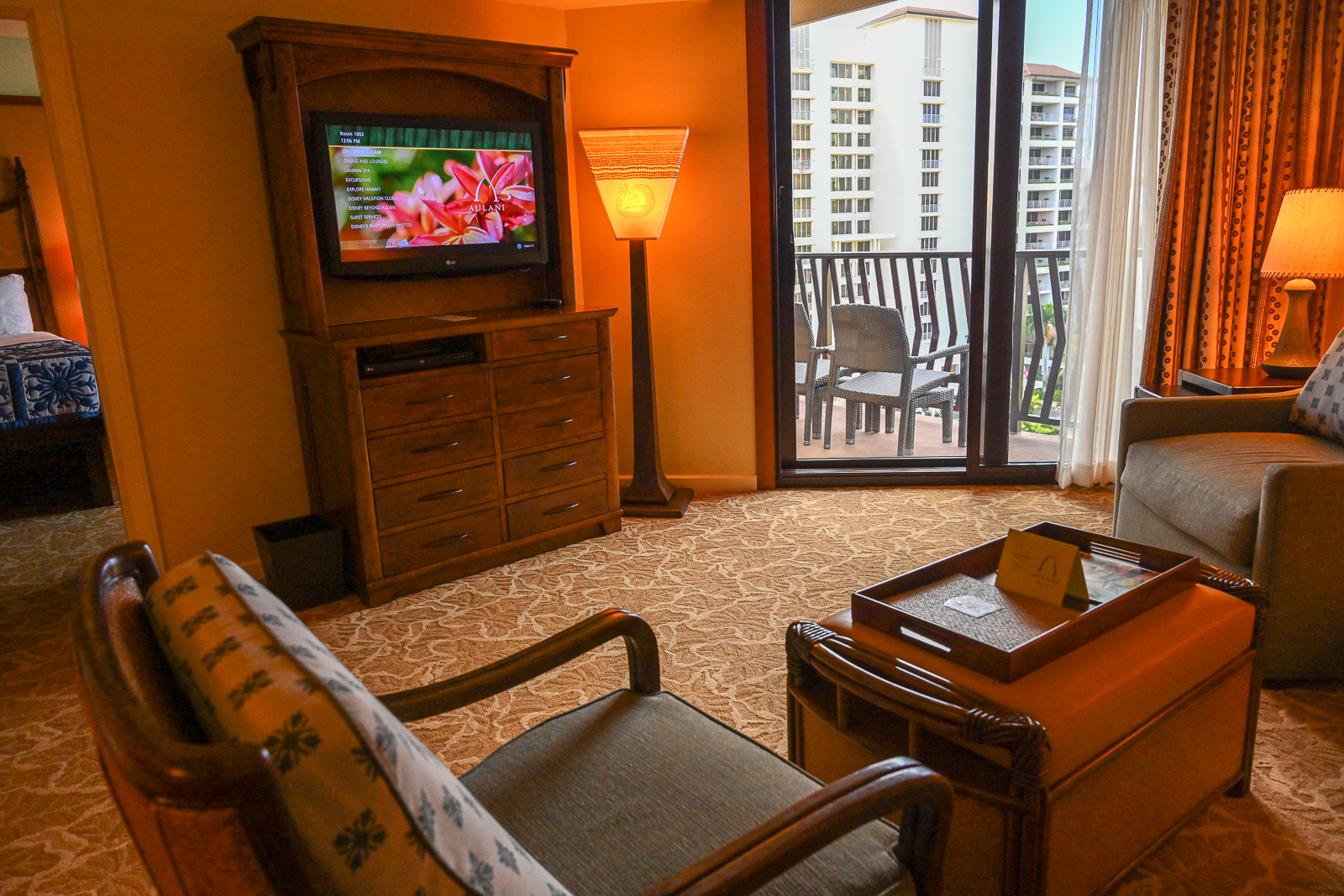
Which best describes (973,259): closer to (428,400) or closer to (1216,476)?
(1216,476)

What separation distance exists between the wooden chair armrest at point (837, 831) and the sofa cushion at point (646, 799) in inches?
1.9


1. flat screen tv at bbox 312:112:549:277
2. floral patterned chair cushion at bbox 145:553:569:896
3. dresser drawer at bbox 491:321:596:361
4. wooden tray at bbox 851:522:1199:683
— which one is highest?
flat screen tv at bbox 312:112:549:277

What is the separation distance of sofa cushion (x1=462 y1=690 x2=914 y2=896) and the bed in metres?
3.58

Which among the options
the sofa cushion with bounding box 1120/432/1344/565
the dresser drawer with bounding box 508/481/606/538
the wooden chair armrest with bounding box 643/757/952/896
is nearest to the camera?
the wooden chair armrest with bounding box 643/757/952/896

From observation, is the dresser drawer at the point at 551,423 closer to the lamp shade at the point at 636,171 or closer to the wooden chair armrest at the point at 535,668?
the lamp shade at the point at 636,171

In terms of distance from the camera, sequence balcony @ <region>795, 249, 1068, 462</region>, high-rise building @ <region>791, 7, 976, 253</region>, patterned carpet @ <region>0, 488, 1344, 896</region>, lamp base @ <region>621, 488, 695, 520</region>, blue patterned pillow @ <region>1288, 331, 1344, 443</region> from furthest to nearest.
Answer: balcony @ <region>795, 249, 1068, 462</region>, high-rise building @ <region>791, 7, 976, 253</region>, lamp base @ <region>621, 488, 695, 520</region>, blue patterned pillow @ <region>1288, 331, 1344, 443</region>, patterned carpet @ <region>0, 488, 1344, 896</region>

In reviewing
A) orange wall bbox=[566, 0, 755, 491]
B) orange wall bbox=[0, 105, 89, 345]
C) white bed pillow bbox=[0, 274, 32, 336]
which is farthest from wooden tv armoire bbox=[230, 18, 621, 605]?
orange wall bbox=[0, 105, 89, 345]

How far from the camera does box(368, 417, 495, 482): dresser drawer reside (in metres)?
2.96

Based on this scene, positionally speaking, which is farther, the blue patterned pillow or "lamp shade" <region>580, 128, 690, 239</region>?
"lamp shade" <region>580, 128, 690, 239</region>

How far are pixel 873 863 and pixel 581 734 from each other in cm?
49

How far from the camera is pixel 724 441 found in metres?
4.10

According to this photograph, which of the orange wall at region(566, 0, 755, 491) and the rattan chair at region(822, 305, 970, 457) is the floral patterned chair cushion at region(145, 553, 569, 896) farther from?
the rattan chair at region(822, 305, 970, 457)

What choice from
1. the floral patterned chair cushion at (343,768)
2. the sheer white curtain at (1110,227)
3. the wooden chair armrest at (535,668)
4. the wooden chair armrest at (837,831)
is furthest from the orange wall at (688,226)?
the floral patterned chair cushion at (343,768)

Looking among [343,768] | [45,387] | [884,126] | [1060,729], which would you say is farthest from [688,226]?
[343,768]
